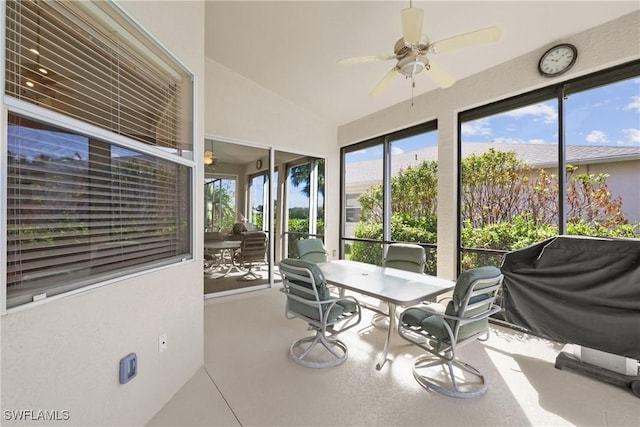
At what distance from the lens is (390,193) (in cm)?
499

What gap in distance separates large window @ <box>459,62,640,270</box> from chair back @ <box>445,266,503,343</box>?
164cm

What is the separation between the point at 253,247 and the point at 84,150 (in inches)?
140

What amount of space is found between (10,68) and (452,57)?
3.81 m

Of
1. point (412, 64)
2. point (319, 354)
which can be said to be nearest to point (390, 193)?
point (412, 64)

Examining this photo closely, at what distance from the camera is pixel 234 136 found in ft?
14.7

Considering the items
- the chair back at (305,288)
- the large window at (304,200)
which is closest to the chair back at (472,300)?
the chair back at (305,288)

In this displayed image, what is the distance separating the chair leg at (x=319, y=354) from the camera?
2.46 m

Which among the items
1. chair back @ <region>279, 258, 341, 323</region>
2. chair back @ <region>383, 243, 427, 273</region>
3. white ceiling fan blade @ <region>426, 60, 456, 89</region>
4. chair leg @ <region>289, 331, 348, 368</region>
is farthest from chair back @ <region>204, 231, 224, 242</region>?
white ceiling fan blade @ <region>426, 60, 456, 89</region>

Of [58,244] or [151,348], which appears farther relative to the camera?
[151,348]

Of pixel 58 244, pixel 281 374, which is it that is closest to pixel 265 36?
pixel 58 244

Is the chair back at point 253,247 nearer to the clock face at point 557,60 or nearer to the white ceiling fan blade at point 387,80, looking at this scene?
the white ceiling fan blade at point 387,80

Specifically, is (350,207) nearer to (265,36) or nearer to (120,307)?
(265,36)

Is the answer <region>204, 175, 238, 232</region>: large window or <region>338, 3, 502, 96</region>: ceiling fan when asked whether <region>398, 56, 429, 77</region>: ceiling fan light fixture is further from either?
<region>204, 175, 238, 232</region>: large window

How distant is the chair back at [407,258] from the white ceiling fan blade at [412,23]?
91.2 inches
